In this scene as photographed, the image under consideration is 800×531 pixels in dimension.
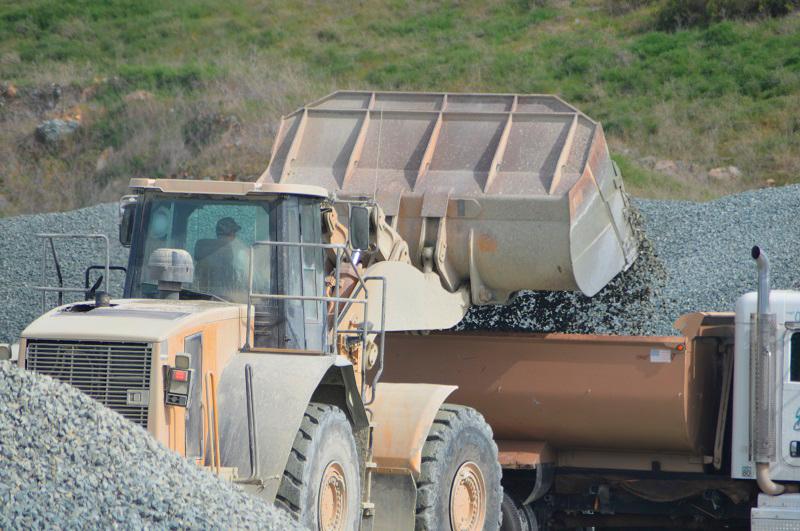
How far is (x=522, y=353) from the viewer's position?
369 inches

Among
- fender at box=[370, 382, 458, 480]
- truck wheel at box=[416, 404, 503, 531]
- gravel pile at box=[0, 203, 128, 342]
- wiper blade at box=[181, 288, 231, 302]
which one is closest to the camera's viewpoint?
wiper blade at box=[181, 288, 231, 302]

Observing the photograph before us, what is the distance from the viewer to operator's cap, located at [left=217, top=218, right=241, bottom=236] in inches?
276

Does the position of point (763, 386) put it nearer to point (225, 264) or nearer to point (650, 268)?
point (650, 268)

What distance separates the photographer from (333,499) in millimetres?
6914

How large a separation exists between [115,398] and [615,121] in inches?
822

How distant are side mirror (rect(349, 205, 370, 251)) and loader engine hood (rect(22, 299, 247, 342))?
918 mm

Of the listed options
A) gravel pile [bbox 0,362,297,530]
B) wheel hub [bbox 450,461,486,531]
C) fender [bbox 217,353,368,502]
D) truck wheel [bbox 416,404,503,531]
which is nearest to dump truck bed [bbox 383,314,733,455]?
truck wheel [bbox 416,404,503,531]

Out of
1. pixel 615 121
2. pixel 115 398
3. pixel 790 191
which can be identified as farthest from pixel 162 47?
pixel 115 398

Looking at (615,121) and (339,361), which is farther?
(615,121)

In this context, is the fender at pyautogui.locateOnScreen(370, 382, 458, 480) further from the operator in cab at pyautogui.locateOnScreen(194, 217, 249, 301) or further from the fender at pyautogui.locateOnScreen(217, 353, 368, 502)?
the operator in cab at pyautogui.locateOnScreen(194, 217, 249, 301)

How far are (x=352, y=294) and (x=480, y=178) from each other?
8.63 feet

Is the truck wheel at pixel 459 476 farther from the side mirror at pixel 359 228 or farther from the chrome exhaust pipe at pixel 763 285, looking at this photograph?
the chrome exhaust pipe at pixel 763 285

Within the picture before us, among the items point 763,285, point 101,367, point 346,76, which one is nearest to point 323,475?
point 101,367

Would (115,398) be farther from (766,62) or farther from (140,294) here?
(766,62)
